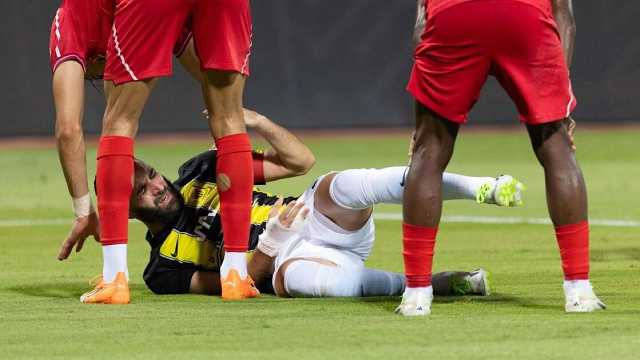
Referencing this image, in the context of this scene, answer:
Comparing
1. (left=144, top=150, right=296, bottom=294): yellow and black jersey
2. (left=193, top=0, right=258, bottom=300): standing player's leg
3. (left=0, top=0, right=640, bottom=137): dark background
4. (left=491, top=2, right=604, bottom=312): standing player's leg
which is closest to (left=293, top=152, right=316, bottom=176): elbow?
(left=144, top=150, right=296, bottom=294): yellow and black jersey

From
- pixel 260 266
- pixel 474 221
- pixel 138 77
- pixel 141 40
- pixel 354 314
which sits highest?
pixel 141 40

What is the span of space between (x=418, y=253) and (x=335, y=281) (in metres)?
0.71

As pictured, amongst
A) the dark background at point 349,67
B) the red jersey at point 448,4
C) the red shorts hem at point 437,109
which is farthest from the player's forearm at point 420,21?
the dark background at point 349,67

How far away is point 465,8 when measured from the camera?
4988 mm

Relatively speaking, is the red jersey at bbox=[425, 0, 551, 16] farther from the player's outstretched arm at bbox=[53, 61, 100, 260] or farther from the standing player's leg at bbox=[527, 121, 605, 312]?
the player's outstretched arm at bbox=[53, 61, 100, 260]

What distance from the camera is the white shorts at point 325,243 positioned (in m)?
5.84

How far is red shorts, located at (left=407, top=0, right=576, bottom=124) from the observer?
4.96m

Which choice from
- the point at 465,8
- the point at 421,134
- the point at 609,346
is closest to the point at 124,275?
the point at 421,134

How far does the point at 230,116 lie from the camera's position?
19.1 ft

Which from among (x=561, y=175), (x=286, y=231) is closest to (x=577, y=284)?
(x=561, y=175)

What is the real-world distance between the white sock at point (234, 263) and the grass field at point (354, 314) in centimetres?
15

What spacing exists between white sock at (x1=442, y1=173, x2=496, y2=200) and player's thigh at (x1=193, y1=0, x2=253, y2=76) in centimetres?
98

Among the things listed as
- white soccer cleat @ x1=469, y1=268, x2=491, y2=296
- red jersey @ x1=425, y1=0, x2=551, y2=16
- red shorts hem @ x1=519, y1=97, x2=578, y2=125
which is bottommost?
white soccer cleat @ x1=469, y1=268, x2=491, y2=296

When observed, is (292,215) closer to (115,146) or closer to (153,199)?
(153,199)
